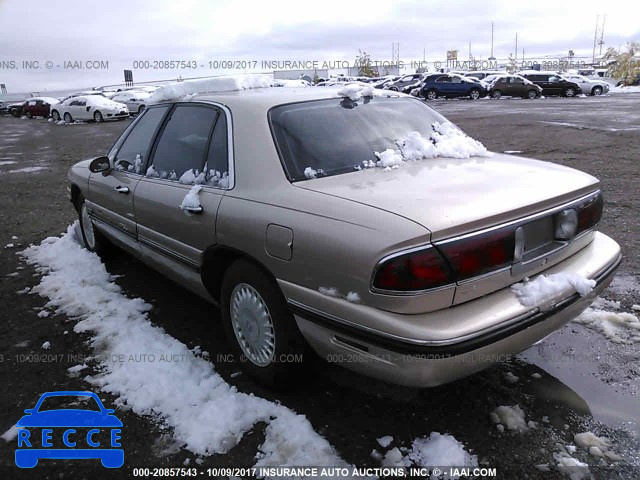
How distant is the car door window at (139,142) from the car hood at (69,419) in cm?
181

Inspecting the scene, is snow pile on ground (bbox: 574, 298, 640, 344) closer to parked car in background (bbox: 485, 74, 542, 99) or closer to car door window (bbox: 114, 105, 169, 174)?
car door window (bbox: 114, 105, 169, 174)

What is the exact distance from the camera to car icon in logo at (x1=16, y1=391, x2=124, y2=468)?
8.29ft

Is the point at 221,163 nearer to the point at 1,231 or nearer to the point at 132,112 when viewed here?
the point at 1,231

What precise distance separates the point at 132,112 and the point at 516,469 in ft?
105

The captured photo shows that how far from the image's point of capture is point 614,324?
11.5 feet

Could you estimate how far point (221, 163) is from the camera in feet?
9.99

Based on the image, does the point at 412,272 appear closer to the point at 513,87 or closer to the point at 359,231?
the point at 359,231

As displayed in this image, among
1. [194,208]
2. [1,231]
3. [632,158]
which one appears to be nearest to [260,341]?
[194,208]

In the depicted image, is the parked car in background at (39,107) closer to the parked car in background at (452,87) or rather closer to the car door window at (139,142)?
the parked car in background at (452,87)

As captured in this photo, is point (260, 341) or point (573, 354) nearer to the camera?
point (260, 341)

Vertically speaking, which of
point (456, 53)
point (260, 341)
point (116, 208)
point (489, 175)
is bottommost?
point (260, 341)

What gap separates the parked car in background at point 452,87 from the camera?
102 ft

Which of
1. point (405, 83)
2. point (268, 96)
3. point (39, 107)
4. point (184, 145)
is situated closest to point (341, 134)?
point (268, 96)

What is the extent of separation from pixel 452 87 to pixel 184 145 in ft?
99.4
